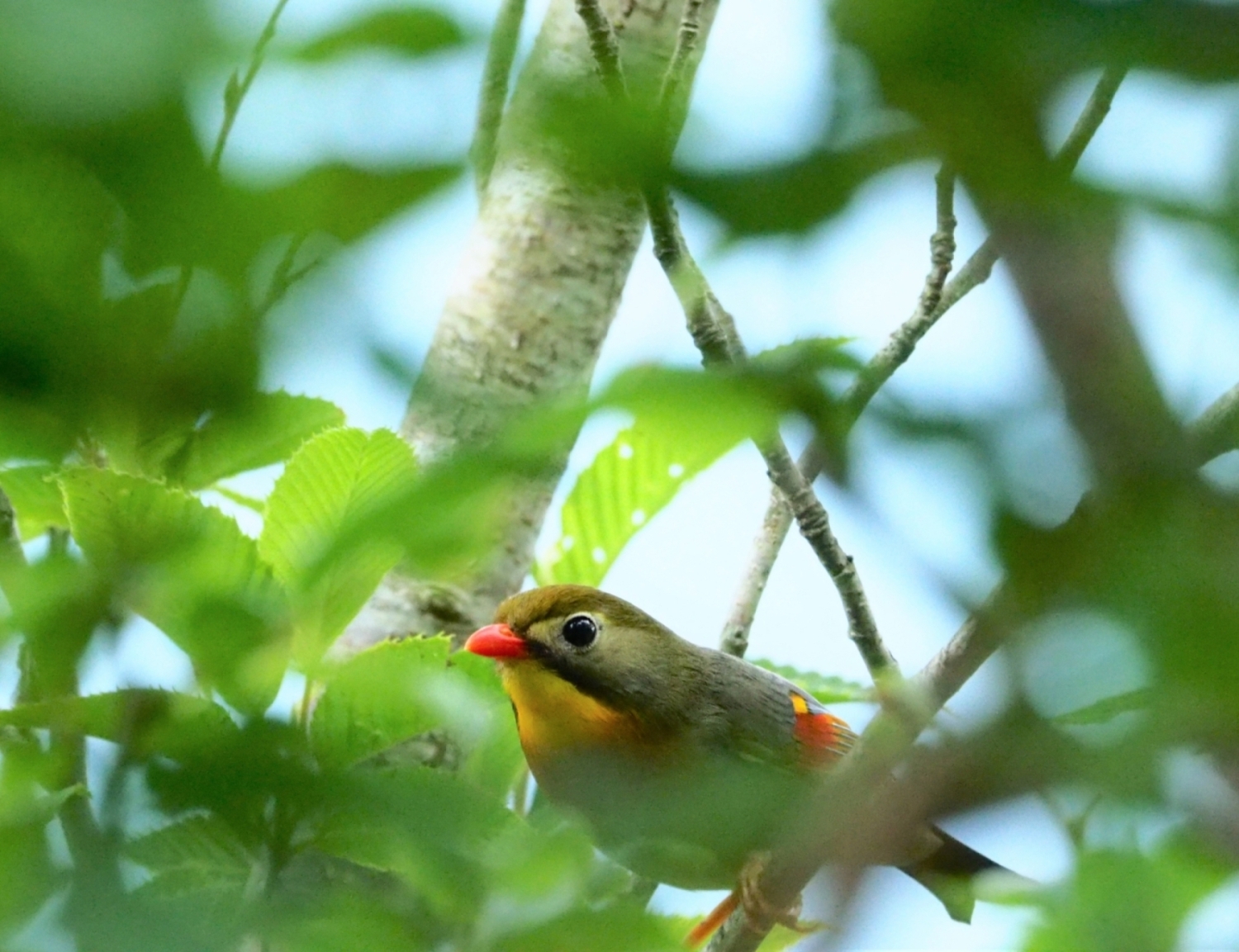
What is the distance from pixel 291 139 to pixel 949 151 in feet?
0.93

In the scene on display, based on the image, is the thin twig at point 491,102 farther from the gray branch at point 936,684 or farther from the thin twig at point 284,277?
the gray branch at point 936,684

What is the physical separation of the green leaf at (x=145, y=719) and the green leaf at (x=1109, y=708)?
0.41m

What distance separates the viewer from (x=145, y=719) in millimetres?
848

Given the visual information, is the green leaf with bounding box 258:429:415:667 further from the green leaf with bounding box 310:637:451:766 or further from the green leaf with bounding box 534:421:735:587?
the green leaf with bounding box 534:421:735:587

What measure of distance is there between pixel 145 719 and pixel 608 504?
8.36 ft

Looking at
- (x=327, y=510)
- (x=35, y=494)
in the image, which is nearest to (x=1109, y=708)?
(x=327, y=510)

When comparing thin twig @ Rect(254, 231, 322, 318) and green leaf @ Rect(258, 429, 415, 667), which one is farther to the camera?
green leaf @ Rect(258, 429, 415, 667)

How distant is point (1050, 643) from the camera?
57 centimetres

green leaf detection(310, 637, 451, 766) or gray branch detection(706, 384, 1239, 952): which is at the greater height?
gray branch detection(706, 384, 1239, 952)

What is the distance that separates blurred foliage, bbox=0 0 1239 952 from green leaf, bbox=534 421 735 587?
2.16 meters

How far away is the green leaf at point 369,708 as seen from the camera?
117 cm

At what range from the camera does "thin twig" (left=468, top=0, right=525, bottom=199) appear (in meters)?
0.69

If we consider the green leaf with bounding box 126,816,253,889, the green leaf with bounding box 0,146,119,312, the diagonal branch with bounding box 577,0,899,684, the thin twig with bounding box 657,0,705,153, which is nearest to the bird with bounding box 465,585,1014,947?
the diagonal branch with bounding box 577,0,899,684

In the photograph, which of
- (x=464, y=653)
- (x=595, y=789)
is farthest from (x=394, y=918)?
(x=464, y=653)
